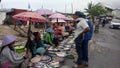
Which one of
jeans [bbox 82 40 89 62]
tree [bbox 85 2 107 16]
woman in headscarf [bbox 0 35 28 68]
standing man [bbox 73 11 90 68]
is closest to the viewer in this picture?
woman in headscarf [bbox 0 35 28 68]

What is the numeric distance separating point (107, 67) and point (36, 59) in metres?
2.52

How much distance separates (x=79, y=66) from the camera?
8.90 meters

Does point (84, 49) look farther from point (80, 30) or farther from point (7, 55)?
point (7, 55)

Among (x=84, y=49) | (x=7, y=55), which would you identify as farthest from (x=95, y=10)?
(x=7, y=55)

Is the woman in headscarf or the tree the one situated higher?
the woman in headscarf

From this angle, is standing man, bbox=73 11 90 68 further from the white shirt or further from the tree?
the tree

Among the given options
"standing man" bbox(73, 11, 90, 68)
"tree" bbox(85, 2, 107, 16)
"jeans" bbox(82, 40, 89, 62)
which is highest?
"standing man" bbox(73, 11, 90, 68)

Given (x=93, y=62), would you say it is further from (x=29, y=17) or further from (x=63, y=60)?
(x=29, y=17)

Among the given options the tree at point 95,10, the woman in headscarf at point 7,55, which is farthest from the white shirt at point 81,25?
the tree at point 95,10

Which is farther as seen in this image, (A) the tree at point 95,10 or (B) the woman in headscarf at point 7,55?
(A) the tree at point 95,10

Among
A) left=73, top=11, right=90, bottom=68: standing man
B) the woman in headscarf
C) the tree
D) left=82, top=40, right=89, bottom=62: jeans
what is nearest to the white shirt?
left=73, top=11, right=90, bottom=68: standing man

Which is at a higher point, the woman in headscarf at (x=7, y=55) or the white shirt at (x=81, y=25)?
the white shirt at (x=81, y=25)

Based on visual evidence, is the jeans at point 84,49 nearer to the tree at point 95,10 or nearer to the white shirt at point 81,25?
the white shirt at point 81,25

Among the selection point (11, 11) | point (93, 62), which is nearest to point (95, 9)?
point (11, 11)
